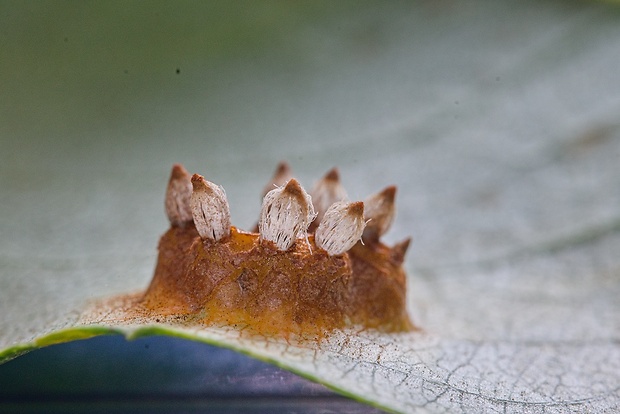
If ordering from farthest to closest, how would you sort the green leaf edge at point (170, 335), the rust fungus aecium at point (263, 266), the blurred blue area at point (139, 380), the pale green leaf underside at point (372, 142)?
the pale green leaf underside at point (372, 142), the blurred blue area at point (139, 380), the rust fungus aecium at point (263, 266), the green leaf edge at point (170, 335)

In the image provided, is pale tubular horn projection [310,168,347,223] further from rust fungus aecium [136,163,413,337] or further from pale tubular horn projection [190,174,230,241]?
pale tubular horn projection [190,174,230,241]

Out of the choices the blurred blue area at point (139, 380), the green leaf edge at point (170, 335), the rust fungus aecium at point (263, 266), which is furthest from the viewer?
the blurred blue area at point (139, 380)

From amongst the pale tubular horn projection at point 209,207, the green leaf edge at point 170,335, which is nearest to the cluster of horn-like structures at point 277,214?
the pale tubular horn projection at point 209,207

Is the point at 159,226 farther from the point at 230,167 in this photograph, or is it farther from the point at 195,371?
the point at 195,371

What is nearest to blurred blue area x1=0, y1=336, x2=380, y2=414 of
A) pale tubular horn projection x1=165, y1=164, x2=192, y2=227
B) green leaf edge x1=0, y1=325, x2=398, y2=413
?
pale tubular horn projection x1=165, y1=164, x2=192, y2=227

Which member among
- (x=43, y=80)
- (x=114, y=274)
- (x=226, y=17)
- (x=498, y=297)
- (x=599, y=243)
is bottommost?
(x=114, y=274)

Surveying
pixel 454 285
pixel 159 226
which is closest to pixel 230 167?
pixel 159 226

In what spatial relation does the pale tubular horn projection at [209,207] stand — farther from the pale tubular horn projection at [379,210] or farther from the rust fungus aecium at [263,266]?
the pale tubular horn projection at [379,210]
